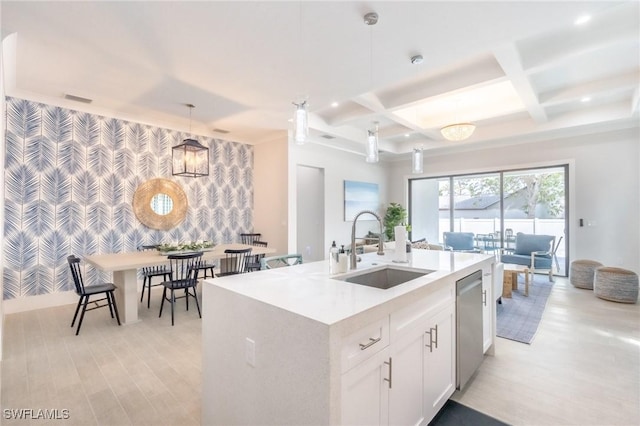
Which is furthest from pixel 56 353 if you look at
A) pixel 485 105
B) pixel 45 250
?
pixel 485 105

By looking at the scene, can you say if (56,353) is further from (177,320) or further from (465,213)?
(465,213)

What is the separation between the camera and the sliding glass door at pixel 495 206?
6.01m

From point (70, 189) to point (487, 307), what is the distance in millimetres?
5330

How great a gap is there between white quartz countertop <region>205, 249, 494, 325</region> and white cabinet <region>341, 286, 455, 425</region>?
0.11m

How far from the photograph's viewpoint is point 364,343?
1.24 metres

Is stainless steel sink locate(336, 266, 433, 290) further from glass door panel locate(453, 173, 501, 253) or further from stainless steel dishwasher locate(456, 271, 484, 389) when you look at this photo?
glass door panel locate(453, 173, 501, 253)

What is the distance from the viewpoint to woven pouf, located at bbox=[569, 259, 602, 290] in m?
4.93

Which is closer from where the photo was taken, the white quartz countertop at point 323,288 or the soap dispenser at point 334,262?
the white quartz countertop at point 323,288

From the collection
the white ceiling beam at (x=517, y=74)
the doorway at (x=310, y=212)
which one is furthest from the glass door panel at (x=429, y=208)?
the white ceiling beam at (x=517, y=74)

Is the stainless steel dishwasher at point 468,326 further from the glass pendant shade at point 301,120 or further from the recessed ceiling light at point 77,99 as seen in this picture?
the recessed ceiling light at point 77,99

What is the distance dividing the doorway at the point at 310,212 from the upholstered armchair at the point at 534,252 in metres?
3.79

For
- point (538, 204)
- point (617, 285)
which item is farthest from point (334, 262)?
point (538, 204)

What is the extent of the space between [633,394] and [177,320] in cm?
420

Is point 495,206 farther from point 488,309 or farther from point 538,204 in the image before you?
point 488,309
